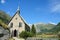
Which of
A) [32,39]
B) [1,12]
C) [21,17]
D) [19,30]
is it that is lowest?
[32,39]

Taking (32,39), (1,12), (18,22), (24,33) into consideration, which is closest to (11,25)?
(18,22)

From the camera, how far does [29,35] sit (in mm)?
47781

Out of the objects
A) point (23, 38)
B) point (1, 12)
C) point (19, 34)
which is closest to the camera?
point (23, 38)

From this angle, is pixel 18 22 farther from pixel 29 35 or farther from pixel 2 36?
pixel 2 36

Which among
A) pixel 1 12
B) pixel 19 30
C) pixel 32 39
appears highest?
pixel 1 12

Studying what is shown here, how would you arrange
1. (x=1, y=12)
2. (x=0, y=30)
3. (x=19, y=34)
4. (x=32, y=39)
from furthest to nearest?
1. (x=1, y=12)
2. (x=19, y=34)
3. (x=32, y=39)
4. (x=0, y=30)

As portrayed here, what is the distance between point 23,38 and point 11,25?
9647 millimetres

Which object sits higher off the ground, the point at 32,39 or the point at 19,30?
the point at 19,30

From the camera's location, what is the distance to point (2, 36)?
38.0m

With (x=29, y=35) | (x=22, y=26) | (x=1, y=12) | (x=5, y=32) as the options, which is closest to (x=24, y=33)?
(x=29, y=35)

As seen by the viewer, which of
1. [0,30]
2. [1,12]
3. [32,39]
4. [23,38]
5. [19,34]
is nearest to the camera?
[0,30]

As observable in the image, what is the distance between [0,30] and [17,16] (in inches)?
661

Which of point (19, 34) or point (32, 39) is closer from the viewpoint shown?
point (32, 39)

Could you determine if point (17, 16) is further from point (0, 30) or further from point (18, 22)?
point (0, 30)
